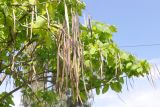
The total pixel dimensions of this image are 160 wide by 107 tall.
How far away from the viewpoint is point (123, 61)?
611 cm

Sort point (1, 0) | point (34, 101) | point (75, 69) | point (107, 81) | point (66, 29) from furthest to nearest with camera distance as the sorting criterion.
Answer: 1. point (34, 101)
2. point (107, 81)
3. point (1, 0)
4. point (66, 29)
5. point (75, 69)

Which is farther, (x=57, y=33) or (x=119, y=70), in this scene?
(x=119, y=70)

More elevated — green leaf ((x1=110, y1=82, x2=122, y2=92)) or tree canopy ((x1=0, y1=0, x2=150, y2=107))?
tree canopy ((x1=0, y1=0, x2=150, y2=107))

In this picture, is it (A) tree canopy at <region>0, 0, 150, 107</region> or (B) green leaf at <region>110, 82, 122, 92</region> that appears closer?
(A) tree canopy at <region>0, 0, 150, 107</region>

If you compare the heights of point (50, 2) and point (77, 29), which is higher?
point (50, 2)

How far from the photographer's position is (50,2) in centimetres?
440

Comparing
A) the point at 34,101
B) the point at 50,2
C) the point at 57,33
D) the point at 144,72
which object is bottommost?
the point at 34,101

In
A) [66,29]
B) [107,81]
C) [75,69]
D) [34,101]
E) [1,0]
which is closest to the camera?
[75,69]

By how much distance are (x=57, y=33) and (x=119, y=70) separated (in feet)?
7.01

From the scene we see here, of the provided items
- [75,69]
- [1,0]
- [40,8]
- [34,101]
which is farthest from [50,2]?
[34,101]

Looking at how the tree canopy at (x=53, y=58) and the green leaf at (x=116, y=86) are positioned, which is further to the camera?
the green leaf at (x=116, y=86)

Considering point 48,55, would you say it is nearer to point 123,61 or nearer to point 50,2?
point 123,61

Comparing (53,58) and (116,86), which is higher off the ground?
(53,58)

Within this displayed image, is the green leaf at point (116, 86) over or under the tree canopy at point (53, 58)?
under
